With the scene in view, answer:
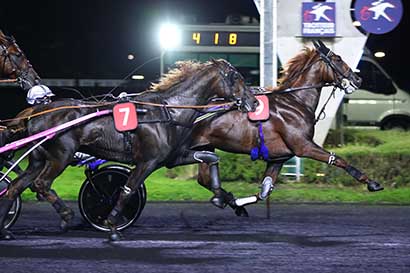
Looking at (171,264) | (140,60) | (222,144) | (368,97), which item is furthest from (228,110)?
(140,60)

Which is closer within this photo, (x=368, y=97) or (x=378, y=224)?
(x=378, y=224)

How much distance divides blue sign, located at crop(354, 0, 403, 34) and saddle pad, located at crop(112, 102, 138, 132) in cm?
560

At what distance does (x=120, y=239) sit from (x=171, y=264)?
1267 mm

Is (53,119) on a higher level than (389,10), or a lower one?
lower

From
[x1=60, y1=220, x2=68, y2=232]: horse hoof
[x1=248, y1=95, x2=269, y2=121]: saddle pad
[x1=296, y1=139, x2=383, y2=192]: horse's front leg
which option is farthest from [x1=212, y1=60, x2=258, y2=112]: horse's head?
[x1=60, y1=220, x2=68, y2=232]: horse hoof

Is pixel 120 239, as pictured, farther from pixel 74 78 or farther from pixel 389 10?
pixel 74 78

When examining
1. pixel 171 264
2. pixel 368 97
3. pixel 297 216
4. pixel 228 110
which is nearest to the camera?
pixel 171 264

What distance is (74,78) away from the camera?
2898cm

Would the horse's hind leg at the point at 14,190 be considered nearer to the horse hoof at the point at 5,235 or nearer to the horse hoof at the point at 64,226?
the horse hoof at the point at 5,235

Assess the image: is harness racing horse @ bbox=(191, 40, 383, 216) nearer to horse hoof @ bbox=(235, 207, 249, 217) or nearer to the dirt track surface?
horse hoof @ bbox=(235, 207, 249, 217)

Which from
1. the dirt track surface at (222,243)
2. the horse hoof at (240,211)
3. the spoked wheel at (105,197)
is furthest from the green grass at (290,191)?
the spoked wheel at (105,197)

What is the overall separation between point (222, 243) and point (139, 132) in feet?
4.71

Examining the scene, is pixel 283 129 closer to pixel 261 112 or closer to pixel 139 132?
pixel 261 112

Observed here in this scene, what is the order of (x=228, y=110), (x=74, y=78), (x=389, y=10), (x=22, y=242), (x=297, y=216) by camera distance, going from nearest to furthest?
(x=22, y=242), (x=228, y=110), (x=297, y=216), (x=389, y=10), (x=74, y=78)
